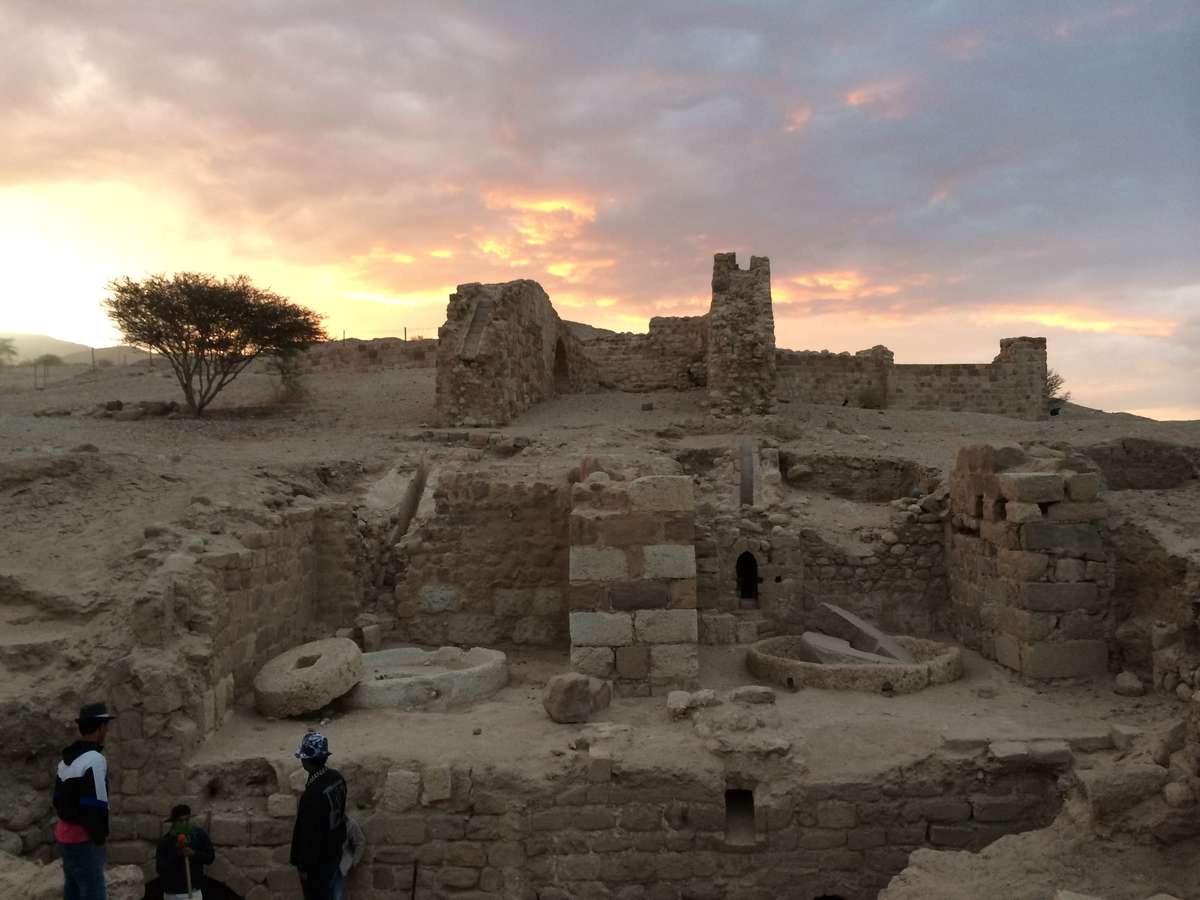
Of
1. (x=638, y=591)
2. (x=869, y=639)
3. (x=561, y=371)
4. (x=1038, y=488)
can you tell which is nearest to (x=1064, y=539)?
(x=1038, y=488)

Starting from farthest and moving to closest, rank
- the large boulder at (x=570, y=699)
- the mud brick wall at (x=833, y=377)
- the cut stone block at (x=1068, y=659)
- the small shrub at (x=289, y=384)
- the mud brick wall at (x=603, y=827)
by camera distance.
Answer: the mud brick wall at (x=833, y=377), the small shrub at (x=289, y=384), the cut stone block at (x=1068, y=659), the large boulder at (x=570, y=699), the mud brick wall at (x=603, y=827)

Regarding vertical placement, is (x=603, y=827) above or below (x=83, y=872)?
below

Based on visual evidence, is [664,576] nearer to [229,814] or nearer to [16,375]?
[229,814]

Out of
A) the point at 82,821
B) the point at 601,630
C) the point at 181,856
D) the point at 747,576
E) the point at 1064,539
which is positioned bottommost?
the point at 181,856

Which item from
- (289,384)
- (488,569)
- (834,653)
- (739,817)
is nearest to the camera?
(739,817)

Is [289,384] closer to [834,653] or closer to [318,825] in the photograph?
[834,653]

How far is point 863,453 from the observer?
13.6 meters

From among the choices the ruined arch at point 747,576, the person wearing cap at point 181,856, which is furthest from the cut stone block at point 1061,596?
the person wearing cap at point 181,856

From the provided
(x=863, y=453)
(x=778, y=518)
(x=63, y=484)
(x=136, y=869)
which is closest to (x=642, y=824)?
(x=136, y=869)

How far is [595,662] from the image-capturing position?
292 inches

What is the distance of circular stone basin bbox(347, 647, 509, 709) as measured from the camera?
7082 mm

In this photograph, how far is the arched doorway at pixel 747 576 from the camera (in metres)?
9.59

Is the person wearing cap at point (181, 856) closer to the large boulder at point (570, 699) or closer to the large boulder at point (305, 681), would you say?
the large boulder at point (305, 681)

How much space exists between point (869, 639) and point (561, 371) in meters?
12.5
